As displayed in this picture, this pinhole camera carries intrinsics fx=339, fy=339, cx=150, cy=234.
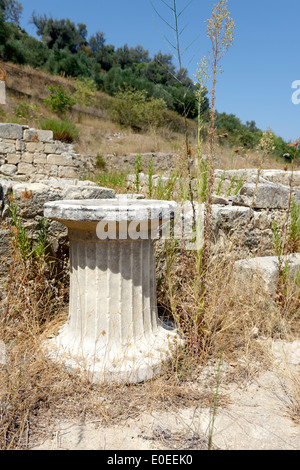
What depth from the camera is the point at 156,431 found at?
1.76 metres

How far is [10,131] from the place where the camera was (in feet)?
27.2

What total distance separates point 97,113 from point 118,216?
55.4 feet

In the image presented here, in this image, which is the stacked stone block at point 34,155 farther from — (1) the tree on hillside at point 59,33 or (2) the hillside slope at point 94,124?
(1) the tree on hillside at point 59,33

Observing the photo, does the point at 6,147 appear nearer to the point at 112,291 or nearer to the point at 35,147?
the point at 35,147

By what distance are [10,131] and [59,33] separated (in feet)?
86.0

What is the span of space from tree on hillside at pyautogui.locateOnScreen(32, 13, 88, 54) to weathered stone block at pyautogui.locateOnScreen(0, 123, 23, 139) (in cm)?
2398

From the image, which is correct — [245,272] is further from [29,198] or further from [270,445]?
[29,198]

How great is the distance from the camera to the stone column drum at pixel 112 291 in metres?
2.08

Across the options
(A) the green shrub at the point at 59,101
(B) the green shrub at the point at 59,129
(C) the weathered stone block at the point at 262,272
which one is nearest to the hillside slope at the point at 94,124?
(A) the green shrub at the point at 59,101

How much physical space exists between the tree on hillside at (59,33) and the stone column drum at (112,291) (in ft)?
102

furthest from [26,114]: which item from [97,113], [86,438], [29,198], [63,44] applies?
[63,44]

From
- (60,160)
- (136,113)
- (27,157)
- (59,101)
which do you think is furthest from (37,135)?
(136,113)

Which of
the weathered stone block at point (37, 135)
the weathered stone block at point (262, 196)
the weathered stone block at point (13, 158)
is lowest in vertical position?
the weathered stone block at point (262, 196)

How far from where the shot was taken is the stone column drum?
208 centimetres
